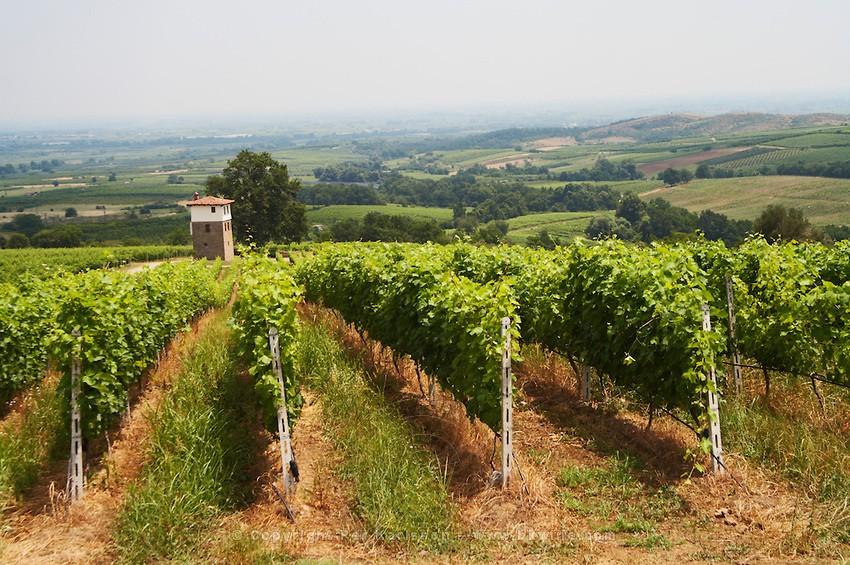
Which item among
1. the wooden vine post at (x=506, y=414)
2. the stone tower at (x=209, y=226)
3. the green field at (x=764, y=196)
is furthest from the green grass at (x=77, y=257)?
the green field at (x=764, y=196)

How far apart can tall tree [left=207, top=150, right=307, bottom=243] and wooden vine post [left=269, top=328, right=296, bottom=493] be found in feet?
169

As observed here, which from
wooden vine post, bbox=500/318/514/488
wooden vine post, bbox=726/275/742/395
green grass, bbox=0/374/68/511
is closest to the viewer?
wooden vine post, bbox=500/318/514/488

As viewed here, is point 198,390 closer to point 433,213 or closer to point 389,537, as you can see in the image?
point 389,537

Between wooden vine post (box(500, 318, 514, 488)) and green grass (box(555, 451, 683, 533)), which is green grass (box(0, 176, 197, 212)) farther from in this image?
green grass (box(555, 451, 683, 533))

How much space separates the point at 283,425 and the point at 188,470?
1.17 metres

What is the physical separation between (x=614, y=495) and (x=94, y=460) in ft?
21.9

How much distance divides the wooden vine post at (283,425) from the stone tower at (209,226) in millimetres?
45844

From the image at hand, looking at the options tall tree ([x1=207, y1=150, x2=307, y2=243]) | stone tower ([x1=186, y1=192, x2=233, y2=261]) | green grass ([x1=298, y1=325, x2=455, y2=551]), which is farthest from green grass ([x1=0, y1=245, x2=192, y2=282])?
green grass ([x1=298, y1=325, x2=455, y2=551])

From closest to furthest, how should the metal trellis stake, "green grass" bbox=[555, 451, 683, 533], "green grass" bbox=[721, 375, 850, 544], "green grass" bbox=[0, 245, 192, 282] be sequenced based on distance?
1. "green grass" bbox=[721, 375, 850, 544]
2. "green grass" bbox=[555, 451, 683, 533]
3. the metal trellis stake
4. "green grass" bbox=[0, 245, 192, 282]

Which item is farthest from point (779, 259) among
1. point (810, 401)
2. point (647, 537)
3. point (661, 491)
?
point (647, 537)

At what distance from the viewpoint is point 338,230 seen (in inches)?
3002

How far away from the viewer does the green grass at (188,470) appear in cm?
641

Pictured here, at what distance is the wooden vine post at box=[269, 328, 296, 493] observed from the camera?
7.26 m

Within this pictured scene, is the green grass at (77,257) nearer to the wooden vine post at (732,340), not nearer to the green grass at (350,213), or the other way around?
the green grass at (350,213)
